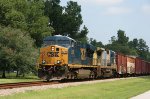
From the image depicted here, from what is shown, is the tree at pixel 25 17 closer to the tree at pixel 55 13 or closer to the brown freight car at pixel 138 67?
the tree at pixel 55 13

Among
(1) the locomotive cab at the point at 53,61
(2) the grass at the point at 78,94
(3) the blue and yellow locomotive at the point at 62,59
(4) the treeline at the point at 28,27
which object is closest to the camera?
(2) the grass at the point at 78,94

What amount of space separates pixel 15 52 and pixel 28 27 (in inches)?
1142

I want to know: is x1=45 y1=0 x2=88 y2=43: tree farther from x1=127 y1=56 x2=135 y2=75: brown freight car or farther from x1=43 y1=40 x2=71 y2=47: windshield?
x1=43 y1=40 x2=71 y2=47: windshield

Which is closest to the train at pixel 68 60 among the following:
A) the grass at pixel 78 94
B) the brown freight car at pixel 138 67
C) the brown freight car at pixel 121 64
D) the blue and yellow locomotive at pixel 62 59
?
the blue and yellow locomotive at pixel 62 59

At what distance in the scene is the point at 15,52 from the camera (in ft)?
168

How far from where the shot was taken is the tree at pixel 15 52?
5050 cm

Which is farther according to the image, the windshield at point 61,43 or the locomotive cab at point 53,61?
the windshield at point 61,43

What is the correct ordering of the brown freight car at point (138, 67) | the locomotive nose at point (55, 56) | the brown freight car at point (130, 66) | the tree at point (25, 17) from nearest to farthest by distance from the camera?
1. the locomotive nose at point (55, 56)
2. the brown freight car at point (130, 66)
3. the tree at point (25, 17)
4. the brown freight car at point (138, 67)

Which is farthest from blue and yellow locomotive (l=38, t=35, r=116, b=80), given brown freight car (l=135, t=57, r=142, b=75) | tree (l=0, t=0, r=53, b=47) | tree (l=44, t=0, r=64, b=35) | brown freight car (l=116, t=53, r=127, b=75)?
tree (l=44, t=0, r=64, b=35)

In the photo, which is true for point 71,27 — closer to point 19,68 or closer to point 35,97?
point 19,68

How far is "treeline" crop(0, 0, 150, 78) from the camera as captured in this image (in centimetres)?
5166

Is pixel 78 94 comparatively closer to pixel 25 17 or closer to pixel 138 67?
pixel 138 67

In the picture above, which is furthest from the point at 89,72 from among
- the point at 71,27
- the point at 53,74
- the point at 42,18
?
the point at 71,27

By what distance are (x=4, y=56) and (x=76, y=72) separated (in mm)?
16340
